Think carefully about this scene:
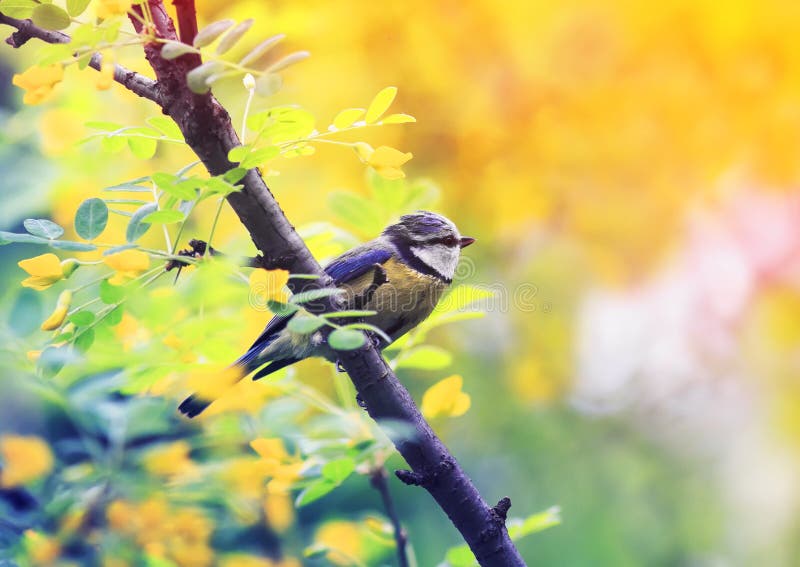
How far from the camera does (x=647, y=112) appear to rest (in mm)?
1739

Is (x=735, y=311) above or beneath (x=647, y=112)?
beneath

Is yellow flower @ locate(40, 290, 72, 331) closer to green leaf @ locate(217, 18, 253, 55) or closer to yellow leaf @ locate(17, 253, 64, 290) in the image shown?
yellow leaf @ locate(17, 253, 64, 290)

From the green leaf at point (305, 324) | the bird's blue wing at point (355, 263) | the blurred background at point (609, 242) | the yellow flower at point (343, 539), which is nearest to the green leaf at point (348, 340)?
the green leaf at point (305, 324)

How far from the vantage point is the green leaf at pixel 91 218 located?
0.66m

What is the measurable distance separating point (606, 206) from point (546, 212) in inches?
5.0

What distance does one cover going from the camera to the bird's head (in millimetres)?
1395

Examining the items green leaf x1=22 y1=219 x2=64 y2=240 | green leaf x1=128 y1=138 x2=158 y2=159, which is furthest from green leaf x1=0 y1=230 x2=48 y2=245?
green leaf x1=128 y1=138 x2=158 y2=159

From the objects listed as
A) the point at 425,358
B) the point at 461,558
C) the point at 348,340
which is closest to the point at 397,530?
the point at 461,558

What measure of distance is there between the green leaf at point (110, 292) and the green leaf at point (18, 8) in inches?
8.1

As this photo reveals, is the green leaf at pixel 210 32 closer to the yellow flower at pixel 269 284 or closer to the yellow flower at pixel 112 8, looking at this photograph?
the yellow flower at pixel 112 8

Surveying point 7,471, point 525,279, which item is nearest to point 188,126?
point 7,471

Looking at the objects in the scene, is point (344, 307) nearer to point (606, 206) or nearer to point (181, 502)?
point (181, 502)

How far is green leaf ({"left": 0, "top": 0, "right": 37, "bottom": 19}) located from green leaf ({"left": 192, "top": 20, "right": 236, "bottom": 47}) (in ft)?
0.44

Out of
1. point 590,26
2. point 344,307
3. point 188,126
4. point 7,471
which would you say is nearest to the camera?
point 188,126
